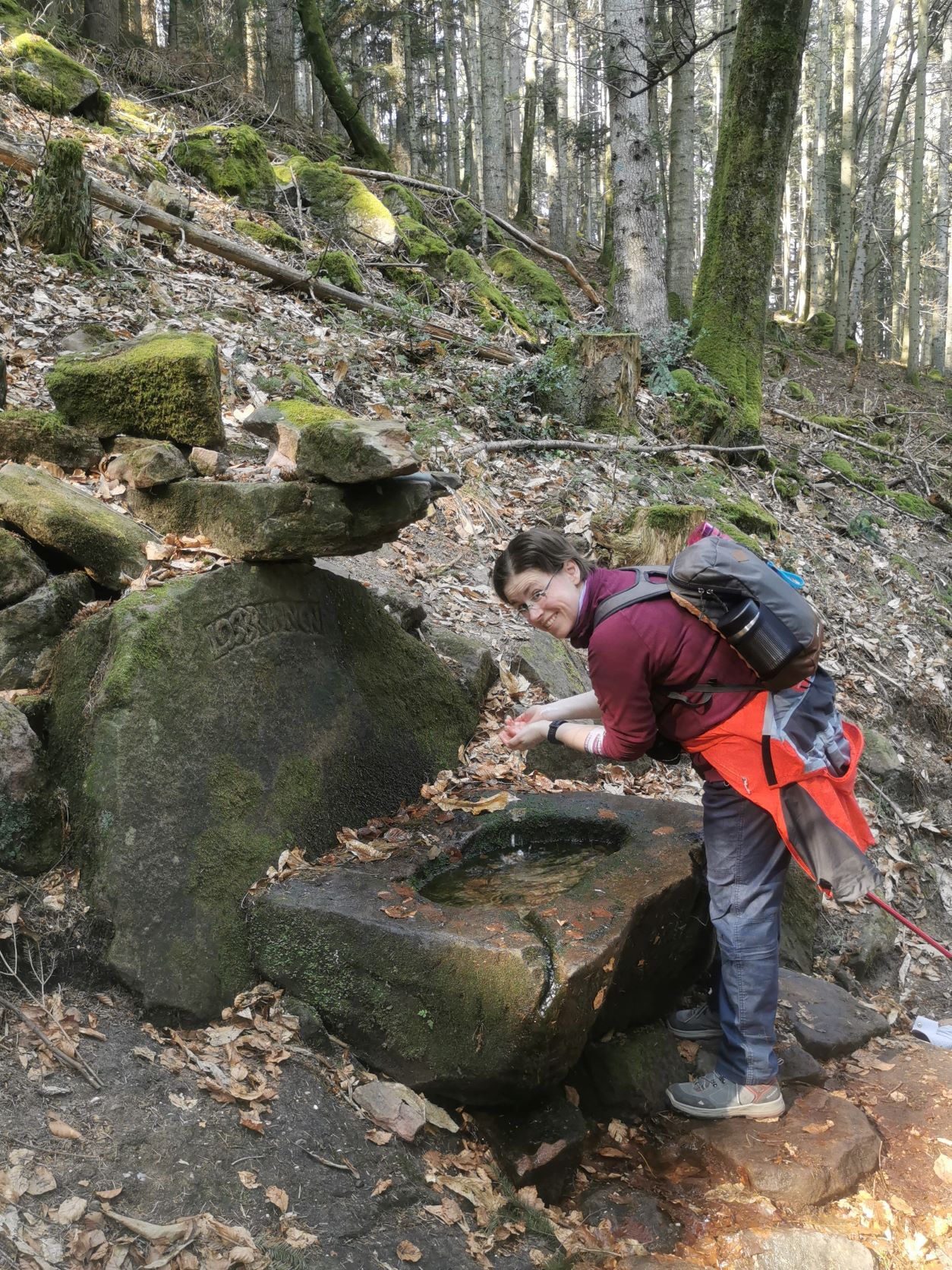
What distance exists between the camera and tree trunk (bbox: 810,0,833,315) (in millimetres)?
28594

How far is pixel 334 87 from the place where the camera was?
48.3ft

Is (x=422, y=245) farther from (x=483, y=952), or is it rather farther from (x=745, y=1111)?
(x=745, y=1111)

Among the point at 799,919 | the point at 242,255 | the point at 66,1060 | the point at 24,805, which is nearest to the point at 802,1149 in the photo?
the point at 799,919

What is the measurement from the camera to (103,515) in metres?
4.05

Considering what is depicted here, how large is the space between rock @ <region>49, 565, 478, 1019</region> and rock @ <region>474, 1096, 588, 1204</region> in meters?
1.05

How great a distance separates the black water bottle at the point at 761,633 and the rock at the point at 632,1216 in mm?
1914

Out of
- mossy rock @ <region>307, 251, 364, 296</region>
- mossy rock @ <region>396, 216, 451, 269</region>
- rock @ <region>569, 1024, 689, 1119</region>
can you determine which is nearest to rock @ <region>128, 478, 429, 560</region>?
rock @ <region>569, 1024, 689, 1119</region>

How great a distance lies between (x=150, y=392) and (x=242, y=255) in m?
4.89

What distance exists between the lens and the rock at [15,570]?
3.78 metres

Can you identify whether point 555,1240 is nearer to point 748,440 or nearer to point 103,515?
point 103,515

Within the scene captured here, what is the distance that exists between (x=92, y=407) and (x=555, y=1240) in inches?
167

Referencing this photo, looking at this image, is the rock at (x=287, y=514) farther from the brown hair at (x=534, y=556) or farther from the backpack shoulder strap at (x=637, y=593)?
the backpack shoulder strap at (x=637, y=593)

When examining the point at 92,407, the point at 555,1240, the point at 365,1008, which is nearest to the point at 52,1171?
the point at 365,1008

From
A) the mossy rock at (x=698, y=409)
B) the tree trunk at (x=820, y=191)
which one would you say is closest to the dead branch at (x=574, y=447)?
the mossy rock at (x=698, y=409)
